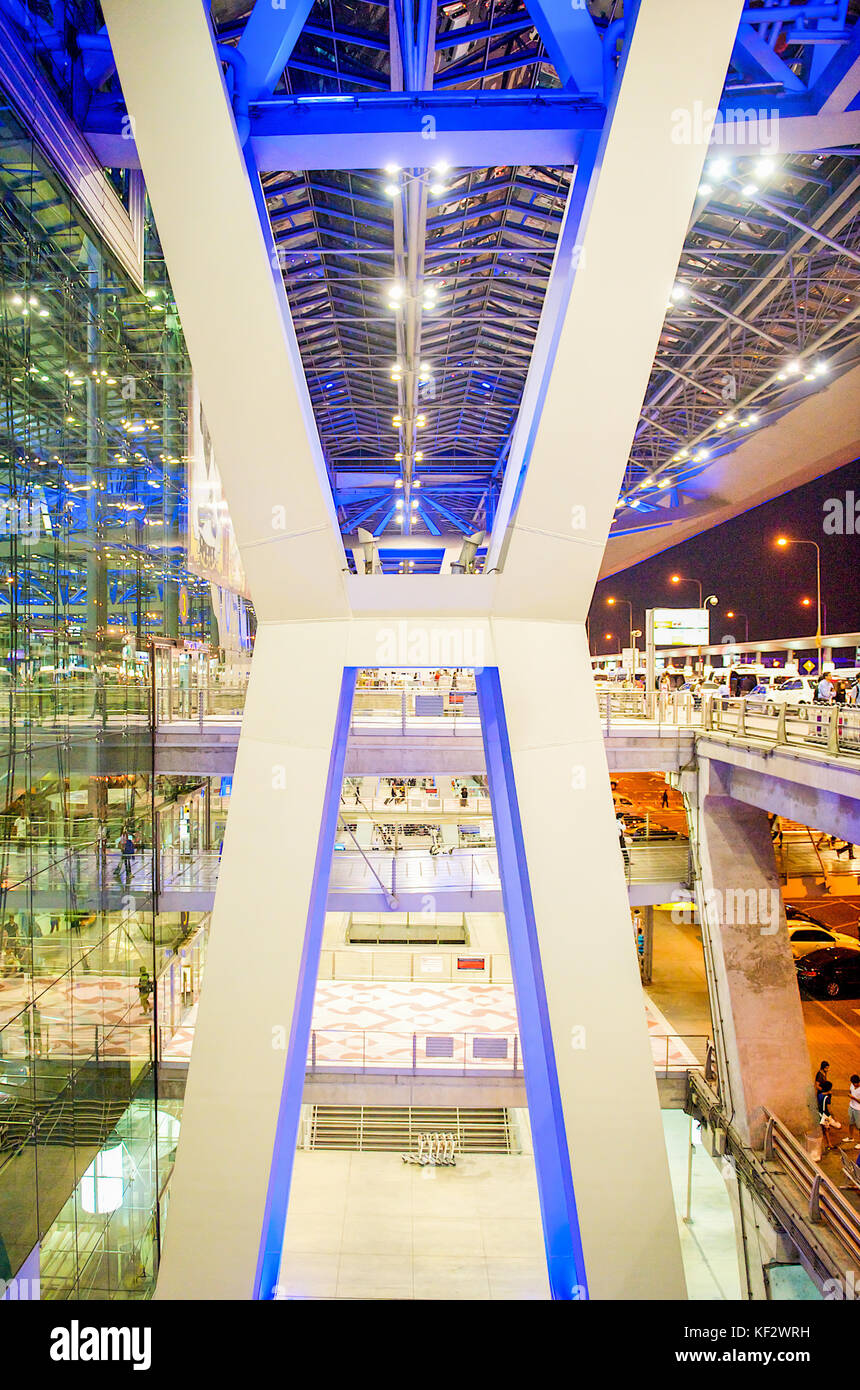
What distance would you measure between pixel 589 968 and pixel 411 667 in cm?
196

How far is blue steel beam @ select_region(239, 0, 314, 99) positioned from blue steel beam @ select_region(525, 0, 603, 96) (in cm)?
129

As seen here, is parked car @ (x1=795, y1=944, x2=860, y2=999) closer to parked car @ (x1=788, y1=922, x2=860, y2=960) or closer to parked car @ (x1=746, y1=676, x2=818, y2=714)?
parked car @ (x1=788, y1=922, x2=860, y2=960)

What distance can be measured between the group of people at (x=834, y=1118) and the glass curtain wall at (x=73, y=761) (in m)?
11.0

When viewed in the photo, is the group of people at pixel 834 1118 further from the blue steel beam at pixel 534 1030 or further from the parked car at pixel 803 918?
the blue steel beam at pixel 534 1030

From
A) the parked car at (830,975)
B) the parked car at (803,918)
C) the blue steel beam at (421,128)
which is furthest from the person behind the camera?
the parked car at (803,918)

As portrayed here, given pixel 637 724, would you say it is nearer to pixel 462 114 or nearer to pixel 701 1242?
pixel 701 1242

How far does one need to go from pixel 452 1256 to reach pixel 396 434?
21384mm

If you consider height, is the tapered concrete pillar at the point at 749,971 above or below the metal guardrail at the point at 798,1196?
above

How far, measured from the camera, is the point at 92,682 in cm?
1189

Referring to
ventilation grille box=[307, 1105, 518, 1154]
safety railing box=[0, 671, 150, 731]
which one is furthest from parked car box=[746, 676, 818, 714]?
safety railing box=[0, 671, 150, 731]

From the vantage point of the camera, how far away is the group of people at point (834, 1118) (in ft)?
42.2

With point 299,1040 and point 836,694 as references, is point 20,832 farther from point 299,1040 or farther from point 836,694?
point 836,694

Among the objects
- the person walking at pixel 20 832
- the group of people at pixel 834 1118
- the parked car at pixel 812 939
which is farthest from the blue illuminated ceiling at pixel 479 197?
the parked car at pixel 812 939

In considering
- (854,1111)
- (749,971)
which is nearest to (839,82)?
(749,971)
